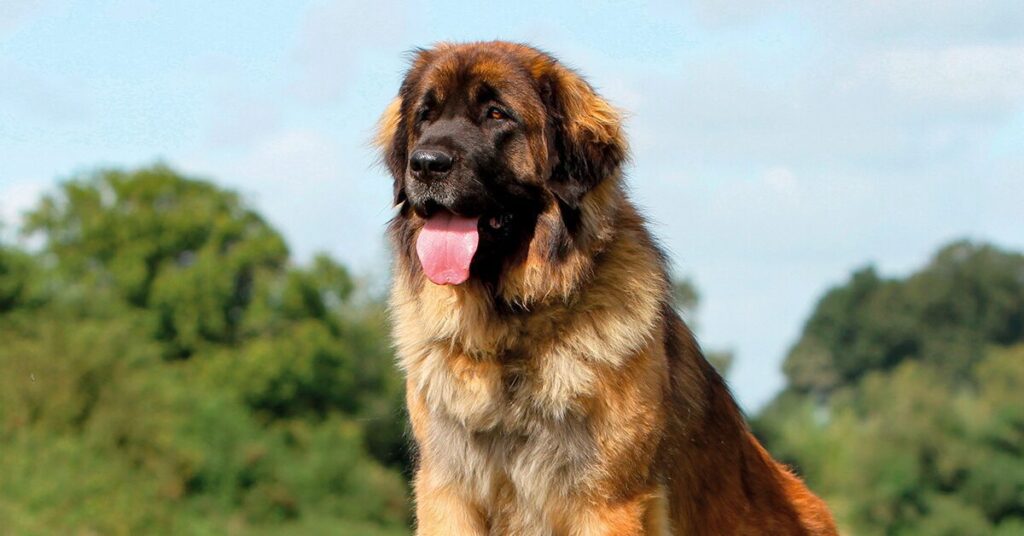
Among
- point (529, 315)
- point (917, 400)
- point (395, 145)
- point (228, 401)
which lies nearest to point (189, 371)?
point (228, 401)

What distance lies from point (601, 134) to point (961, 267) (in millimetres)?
86257

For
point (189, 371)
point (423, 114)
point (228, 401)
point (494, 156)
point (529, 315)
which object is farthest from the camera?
point (189, 371)

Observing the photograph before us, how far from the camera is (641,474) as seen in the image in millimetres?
6336

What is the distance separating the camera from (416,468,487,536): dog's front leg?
Result: 21.2ft

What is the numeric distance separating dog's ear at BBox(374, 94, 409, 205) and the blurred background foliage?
2528 centimetres

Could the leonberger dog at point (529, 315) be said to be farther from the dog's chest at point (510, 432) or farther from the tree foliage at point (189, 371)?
the tree foliage at point (189, 371)

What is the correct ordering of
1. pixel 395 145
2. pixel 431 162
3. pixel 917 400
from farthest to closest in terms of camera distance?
pixel 917 400
pixel 395 145
pixel 431 162

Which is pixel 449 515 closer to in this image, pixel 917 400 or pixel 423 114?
pixel 423 114

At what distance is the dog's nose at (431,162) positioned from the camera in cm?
627

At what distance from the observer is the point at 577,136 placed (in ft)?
21.6

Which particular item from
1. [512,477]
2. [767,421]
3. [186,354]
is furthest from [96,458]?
[767,421]

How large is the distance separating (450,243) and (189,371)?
1677 inches

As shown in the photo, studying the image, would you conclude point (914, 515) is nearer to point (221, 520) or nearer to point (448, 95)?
point (221, 520)

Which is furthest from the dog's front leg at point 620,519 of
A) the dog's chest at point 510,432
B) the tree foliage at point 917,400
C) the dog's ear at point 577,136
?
the tree foliage at point 917,400
